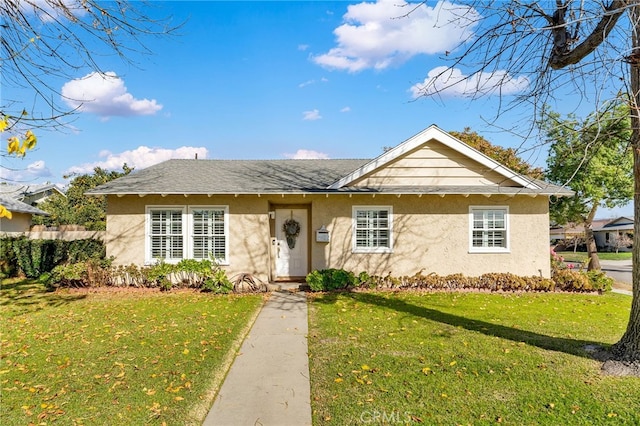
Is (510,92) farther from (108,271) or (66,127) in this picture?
(108,271)

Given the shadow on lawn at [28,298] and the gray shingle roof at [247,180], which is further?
the gray shingle roof at [247,180]

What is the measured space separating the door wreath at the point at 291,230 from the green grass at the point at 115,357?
3.44m

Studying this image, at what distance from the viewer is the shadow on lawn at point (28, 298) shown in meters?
9.24

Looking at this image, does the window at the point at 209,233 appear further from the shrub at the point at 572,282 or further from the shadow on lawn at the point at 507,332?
the shrub at the point at 572,282

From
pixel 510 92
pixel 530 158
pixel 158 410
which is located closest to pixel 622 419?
pixel 530 158

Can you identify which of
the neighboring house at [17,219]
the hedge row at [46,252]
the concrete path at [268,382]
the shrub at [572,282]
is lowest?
the concrete path at [268,382]

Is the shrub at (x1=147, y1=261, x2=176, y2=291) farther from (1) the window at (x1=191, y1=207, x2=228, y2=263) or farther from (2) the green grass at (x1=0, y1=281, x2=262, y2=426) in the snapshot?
(2) the green grass at (x1=0, y1=281, x2=262, y2=426)

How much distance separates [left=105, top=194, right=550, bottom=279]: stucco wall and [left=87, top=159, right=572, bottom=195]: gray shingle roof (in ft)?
1.56

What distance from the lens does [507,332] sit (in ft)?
22.5

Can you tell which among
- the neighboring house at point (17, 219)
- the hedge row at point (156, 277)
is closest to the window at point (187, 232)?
the hedge row at point (156, 277)

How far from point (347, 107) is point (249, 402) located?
34.6 feet

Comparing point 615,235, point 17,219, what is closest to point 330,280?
point 17,219

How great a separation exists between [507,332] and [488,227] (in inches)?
239

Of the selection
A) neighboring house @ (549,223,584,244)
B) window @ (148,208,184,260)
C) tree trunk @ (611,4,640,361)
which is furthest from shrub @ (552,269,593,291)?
window @ (148,208,184,260)
